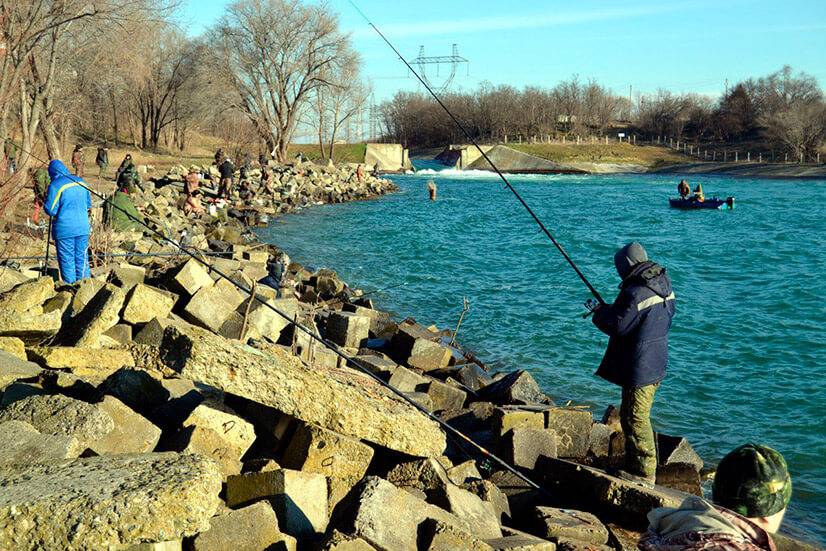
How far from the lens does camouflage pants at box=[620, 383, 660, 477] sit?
5.67 metres

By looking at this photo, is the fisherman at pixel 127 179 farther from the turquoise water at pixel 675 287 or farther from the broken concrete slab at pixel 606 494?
the broken concrete slab at pixel 606 494

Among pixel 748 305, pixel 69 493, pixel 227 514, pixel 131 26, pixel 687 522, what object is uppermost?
pixel 131 26

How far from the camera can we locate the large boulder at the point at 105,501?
310cm

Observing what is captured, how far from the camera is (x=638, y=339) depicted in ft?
18.4

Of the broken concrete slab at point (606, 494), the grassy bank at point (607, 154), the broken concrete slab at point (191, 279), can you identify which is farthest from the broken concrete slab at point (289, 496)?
the grassy bank at point (607, 154)

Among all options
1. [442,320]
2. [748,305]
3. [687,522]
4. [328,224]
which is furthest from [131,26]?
[687,522]

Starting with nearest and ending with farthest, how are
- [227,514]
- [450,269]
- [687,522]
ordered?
[687,522], [227,514], [450,269]

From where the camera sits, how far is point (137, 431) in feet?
14.3

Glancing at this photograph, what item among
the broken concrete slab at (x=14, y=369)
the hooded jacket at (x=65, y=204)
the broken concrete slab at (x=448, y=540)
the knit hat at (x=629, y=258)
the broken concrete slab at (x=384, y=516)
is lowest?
the broken concrete slab at (x=448, y=540)

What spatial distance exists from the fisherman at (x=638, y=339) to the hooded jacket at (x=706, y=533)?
315cm

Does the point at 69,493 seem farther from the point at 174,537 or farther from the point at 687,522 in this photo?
the point at 687,522

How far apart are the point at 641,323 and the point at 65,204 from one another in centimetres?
626

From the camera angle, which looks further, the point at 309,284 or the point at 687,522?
the point at 309,284

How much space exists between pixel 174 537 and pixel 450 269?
1756cm
